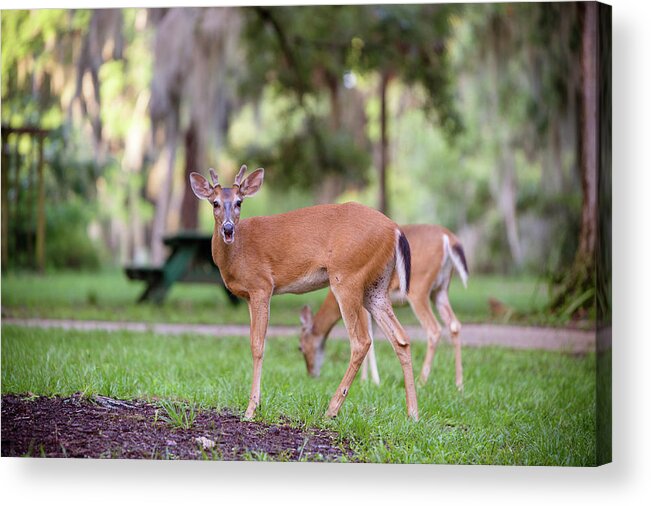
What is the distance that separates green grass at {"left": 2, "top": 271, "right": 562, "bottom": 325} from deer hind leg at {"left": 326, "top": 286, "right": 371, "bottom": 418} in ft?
9.26

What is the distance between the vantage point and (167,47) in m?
11.4

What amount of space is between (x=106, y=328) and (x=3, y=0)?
3063mm

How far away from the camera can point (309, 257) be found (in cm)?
573

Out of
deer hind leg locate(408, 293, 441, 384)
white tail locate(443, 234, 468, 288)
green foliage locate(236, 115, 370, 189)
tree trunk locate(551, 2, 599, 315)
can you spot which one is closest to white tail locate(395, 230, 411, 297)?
tree trunk locate(551, 2, 599, 315)

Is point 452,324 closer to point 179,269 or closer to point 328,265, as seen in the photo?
point 328,265

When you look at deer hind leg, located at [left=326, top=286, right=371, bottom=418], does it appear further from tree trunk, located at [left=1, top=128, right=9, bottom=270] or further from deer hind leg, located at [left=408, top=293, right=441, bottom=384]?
tree trunk, located at [left=1, top=128, right=9, bottom=270]

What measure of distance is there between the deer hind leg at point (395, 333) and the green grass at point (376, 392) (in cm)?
13

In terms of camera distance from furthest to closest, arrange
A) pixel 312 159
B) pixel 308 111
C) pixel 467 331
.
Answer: pixel 312 159 → pixel 308 111 → pixel 467 331

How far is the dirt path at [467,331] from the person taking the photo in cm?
826

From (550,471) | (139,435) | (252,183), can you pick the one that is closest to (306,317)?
(252,183)

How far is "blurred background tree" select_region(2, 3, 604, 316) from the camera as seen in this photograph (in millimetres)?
9695

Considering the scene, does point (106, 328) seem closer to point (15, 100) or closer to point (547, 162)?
point (15, 100)

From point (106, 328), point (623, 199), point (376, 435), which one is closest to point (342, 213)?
point (376, 435)

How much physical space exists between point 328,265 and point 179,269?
5.54 metres
